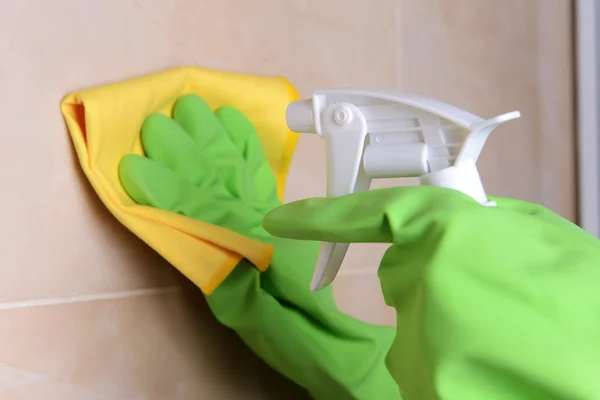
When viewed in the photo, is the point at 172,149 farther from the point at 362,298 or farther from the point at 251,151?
the point at 362,298

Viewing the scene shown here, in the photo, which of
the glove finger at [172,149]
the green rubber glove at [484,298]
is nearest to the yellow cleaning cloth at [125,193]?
the glove finger at [172,149]

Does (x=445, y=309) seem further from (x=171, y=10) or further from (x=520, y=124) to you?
(x=520, y=124)

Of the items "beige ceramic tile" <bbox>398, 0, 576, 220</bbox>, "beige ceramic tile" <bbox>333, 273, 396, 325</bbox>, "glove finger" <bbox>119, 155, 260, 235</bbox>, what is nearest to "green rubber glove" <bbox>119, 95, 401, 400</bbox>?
"glove finger" <bbox>119, 155, 260, 235</bbox>

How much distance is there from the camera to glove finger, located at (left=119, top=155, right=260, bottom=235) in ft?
1.22

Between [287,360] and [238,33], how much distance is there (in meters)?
0.22

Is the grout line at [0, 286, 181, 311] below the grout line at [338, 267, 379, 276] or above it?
above

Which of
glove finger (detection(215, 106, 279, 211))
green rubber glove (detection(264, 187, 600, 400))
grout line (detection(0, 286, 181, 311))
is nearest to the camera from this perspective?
green rubber glove (detection(264, 187, 600, 400))

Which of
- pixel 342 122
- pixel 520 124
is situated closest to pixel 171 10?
pixel 342 122

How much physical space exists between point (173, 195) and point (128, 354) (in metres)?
0.09

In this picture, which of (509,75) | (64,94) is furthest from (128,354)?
(509,75)

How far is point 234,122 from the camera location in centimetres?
45

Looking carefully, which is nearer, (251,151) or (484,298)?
(484,298)

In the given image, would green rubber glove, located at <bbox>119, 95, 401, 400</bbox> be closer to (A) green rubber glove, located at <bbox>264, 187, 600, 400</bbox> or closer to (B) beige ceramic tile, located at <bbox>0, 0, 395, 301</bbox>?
(B) beige ceramic tile, located at <bbox>0, 0, 395, 301</bbox>

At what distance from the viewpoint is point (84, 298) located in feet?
1.21
